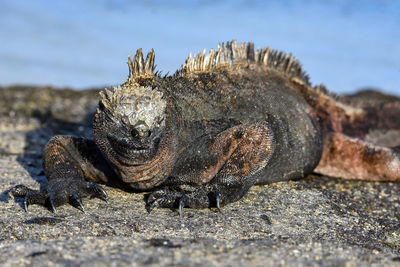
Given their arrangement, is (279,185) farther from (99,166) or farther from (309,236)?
(99,166)

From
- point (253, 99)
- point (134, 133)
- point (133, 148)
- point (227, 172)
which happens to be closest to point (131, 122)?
point (134, 133)

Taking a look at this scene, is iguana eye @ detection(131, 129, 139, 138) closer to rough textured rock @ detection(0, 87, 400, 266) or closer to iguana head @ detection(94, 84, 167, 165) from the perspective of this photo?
iguana head @ detection(94, 84, 167, 165)

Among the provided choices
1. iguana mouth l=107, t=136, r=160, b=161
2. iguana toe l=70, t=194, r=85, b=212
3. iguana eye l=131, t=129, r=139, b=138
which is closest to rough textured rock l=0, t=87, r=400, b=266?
iguana toe l=70, t=194, r=85, b=212

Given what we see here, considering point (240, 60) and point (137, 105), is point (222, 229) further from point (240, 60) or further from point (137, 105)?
point (240, 60)

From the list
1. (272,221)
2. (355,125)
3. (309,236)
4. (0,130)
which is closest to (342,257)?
(309,236)

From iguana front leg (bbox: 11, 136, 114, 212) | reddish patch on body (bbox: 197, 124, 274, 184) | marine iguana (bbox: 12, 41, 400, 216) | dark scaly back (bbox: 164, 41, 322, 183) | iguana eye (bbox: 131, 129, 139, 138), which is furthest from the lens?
dark scaly back (bbox: 164, 41, 322, 183)

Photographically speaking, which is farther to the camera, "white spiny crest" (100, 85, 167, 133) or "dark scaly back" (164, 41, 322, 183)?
"dark scaly back" (164, 41, 322, 183)
